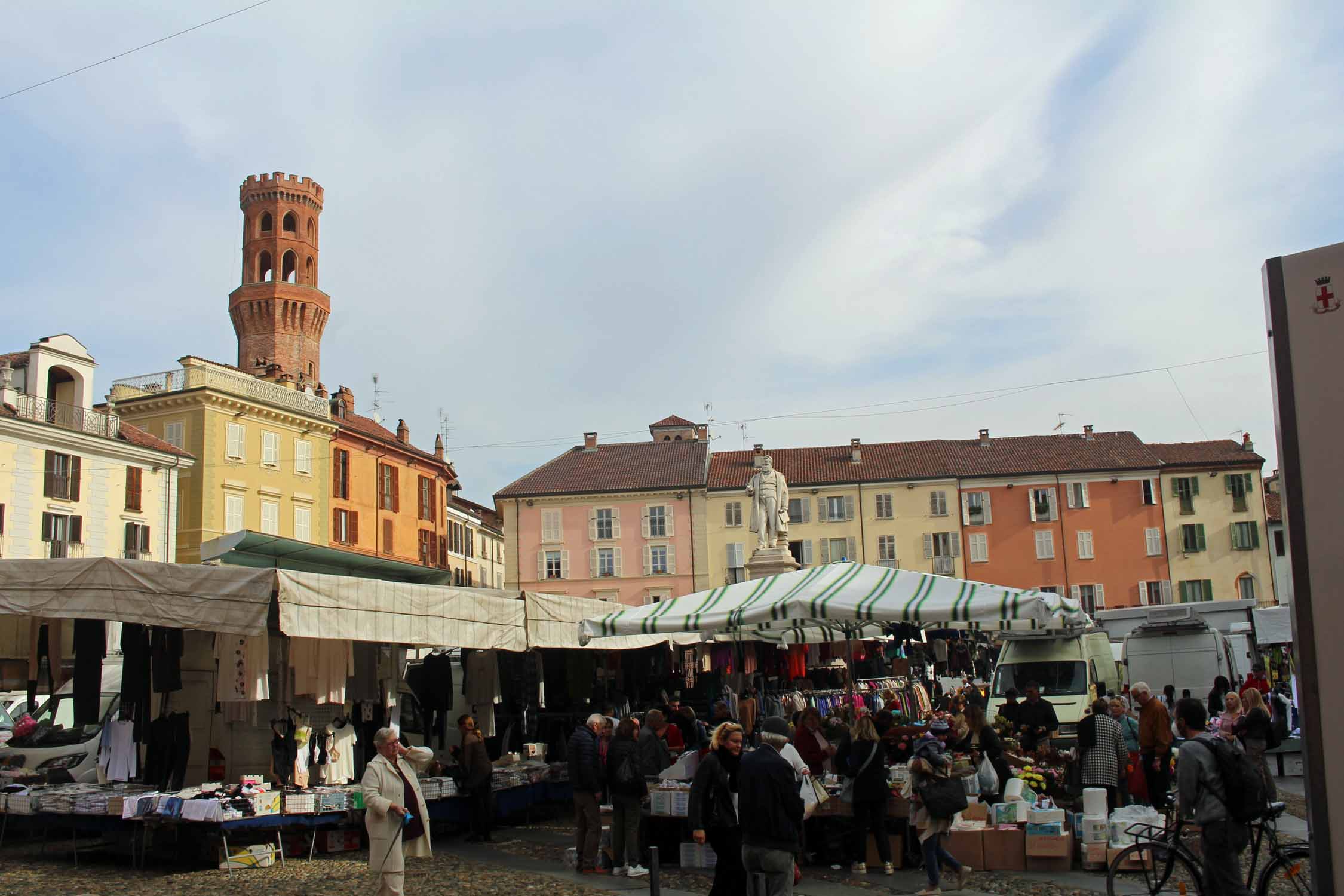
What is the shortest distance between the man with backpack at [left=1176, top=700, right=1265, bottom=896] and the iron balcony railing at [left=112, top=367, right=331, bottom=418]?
146 feet

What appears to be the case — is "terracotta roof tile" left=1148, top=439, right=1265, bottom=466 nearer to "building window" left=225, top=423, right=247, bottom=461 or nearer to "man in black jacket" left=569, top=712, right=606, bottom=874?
"building window" left=225, top=423, right=247, bottom=461

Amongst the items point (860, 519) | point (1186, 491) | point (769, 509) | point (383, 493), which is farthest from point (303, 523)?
point (1186, 491)

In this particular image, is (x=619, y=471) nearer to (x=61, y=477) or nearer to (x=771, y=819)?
(x=61, y=477)

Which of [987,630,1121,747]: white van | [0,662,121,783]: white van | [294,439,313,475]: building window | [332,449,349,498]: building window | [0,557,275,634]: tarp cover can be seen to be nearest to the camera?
[0,557,275,634]: tarp cover

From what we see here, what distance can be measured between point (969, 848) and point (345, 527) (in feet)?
147

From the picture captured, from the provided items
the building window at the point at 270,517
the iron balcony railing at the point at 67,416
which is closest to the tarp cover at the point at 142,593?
the iron balcony railing at the point at 67,416

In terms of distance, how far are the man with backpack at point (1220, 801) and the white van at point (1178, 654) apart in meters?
14.1

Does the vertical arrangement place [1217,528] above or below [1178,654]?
above

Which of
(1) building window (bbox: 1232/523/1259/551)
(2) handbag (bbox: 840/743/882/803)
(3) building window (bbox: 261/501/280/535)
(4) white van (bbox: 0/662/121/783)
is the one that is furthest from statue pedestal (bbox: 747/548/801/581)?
(1) building window (bbox: 1232/523/1259/551)

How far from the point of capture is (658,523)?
58812 mm

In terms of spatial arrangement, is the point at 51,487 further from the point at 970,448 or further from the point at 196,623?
the point at 970,448

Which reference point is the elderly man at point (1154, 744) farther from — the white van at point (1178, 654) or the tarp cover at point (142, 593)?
the tarp cover at point (142, 593)

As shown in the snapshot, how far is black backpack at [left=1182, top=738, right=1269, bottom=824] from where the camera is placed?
22.2ft

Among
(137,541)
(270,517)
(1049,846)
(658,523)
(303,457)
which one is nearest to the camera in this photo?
(1049,846)
